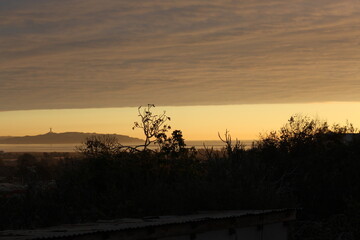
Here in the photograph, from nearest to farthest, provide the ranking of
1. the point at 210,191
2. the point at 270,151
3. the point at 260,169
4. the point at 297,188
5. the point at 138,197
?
1. the point at 210,191
2. the point at 138,197
3. the point at 260,169
4. the point at 297,188
5. the point at 270,151

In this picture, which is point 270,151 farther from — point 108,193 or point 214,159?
point 108,193

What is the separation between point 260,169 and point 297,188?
11.4ft

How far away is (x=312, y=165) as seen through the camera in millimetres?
28844

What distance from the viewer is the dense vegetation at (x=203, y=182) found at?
2045 cm

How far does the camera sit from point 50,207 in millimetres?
21812

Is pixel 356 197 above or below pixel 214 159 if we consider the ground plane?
below

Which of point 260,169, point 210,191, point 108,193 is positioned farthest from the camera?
point 260,169

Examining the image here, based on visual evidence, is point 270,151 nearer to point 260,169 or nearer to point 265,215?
point 260,169

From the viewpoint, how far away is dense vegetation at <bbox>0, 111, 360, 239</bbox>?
20453 millimetres

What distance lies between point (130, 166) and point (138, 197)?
3.09 m

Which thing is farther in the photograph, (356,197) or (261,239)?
(356,197)

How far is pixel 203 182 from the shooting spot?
2081cm

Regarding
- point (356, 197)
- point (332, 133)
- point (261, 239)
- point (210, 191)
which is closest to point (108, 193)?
point (210, 191)

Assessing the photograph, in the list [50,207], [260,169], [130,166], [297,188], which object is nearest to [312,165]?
[297,188]
